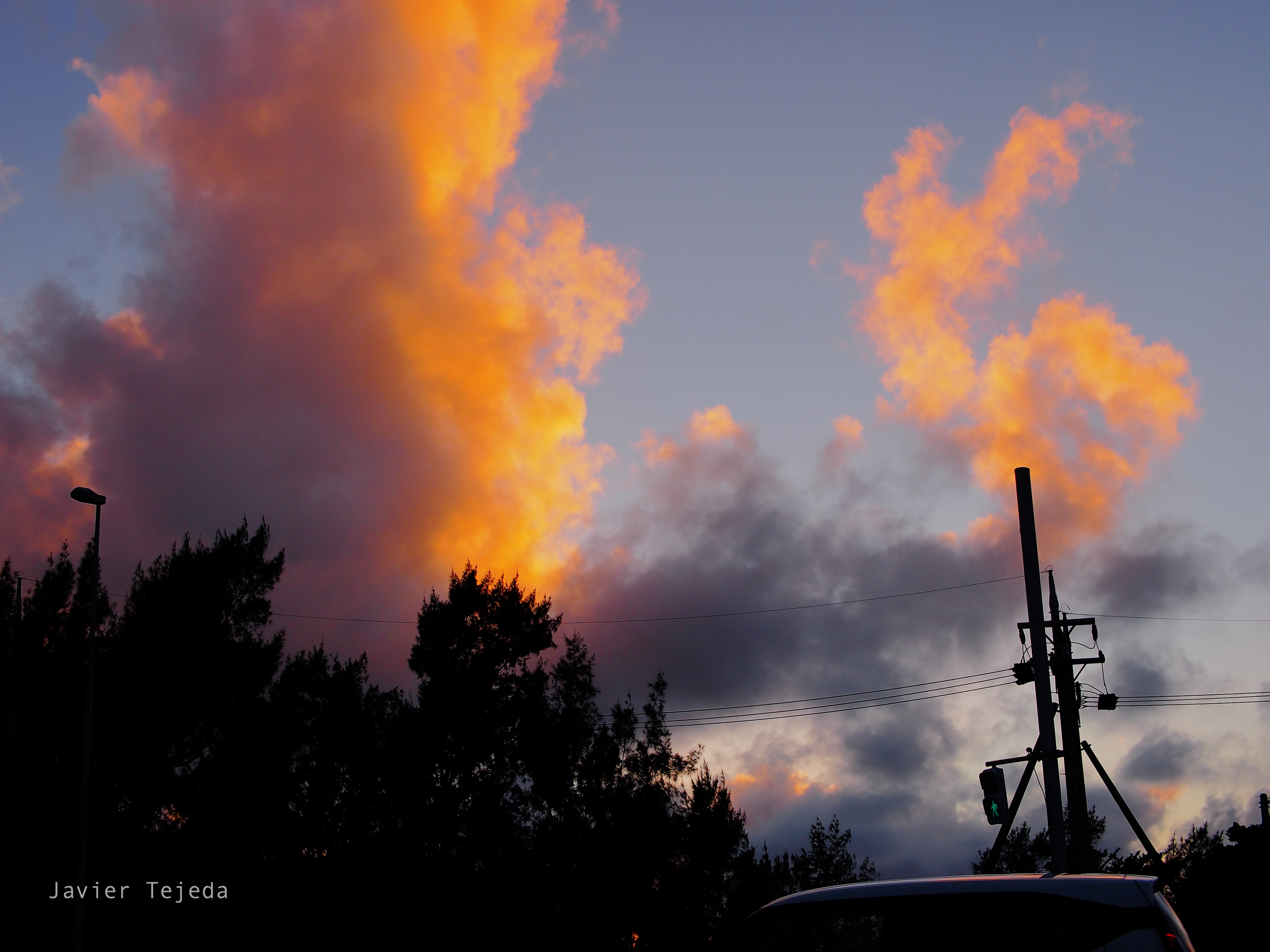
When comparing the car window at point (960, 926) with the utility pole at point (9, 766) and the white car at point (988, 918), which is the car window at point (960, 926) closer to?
the white car at point (988, 918)

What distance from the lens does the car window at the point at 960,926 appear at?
367 cm

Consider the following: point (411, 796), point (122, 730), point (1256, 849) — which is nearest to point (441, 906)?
point (411, 796)

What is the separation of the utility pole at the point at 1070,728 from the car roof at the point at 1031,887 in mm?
17527

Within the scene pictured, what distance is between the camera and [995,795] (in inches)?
545

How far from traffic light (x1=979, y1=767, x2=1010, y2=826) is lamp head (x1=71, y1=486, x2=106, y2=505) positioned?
59.8 feet

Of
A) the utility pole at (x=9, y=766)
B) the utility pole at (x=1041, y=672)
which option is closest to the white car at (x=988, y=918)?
the utility pole at (x=1041, y=672)

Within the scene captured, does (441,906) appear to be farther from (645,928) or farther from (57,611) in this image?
(57,611)

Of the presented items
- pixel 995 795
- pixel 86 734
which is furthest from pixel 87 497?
pixel 995 795

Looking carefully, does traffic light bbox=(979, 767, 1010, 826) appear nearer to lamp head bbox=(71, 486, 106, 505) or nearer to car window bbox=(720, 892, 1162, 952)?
car window bbox=(720, 892, 1162, 952)

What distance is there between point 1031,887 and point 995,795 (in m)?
11.0

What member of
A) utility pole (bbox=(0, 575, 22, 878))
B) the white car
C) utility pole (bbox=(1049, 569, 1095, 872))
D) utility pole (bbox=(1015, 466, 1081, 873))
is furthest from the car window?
utility pole (bbox=(0, 575, 22, 878))

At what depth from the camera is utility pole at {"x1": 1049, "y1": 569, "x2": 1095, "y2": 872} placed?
20047mm

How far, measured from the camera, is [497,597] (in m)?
40.0

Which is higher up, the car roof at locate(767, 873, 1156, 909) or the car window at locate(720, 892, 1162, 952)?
the car roof at locate(767, 873, 1156, 909)
